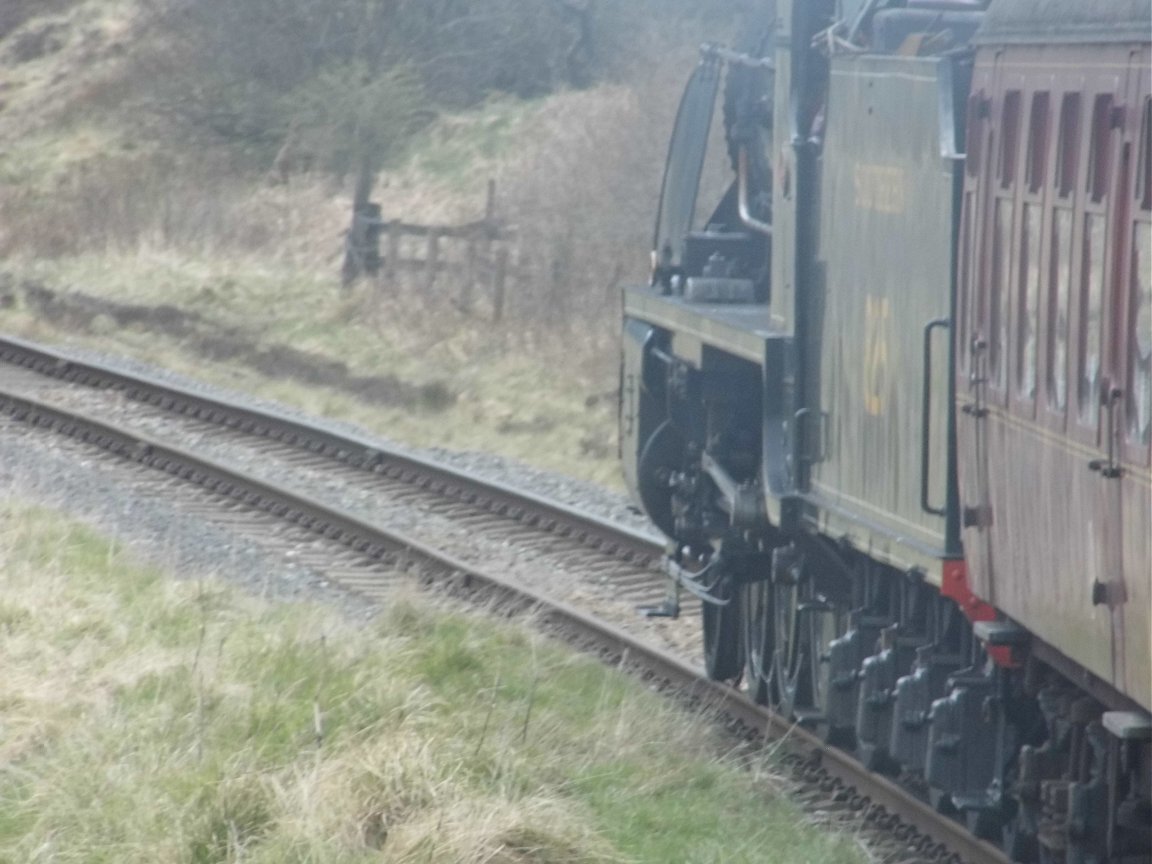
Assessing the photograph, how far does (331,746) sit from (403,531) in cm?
637

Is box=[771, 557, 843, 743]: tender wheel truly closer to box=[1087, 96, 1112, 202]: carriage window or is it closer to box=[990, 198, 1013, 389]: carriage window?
box=[990, 198, 1013, 389]: carriage window

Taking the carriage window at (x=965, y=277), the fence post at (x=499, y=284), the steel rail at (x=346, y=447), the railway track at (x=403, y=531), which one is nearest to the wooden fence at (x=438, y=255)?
the fence post at (x=499, y=284)

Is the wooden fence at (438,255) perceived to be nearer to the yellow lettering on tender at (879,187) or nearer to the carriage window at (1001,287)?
the yellow lettering on tender at (879,187)

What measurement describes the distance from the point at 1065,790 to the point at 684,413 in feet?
12.6

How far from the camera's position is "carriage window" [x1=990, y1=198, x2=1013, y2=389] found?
559 centimetres

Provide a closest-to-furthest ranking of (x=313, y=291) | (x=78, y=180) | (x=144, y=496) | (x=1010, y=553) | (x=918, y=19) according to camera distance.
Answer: (x=1010, y=553), (x=918, y=19), (x=144, y=496), (x=313, y=291), (x=78, y=180)

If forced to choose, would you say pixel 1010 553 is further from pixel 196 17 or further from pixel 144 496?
pixel 196 17

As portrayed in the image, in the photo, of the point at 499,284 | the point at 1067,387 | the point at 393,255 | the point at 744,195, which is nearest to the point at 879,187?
the point at 1067,387

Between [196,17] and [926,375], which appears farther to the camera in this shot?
[196,17]

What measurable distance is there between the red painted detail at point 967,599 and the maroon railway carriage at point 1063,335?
190 mm

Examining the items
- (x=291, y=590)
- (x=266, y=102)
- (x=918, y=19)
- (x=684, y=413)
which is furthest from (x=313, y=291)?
(x=918, y=19)

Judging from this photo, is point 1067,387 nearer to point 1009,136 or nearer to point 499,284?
point 1009,136

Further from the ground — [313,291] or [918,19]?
[918,19]

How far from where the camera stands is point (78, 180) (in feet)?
124
